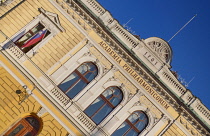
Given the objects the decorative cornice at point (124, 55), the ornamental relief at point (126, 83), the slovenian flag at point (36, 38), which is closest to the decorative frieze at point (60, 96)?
the slovenian flag at point (36, 38)

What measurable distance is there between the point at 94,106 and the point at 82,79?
6.33 ft

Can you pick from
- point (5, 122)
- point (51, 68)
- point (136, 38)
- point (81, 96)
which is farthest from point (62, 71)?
point (136, 38)

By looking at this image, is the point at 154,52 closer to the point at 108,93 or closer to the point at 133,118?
the point at 108,93

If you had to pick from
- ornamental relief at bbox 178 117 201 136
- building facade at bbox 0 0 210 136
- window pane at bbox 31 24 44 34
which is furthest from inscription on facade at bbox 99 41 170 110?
window pane at bbox 31 24 44 34

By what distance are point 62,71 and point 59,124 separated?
11.2ft

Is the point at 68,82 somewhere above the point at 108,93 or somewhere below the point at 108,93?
below

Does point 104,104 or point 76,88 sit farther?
point 104,104

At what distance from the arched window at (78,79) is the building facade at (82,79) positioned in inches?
2.5

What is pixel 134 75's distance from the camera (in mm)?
20953

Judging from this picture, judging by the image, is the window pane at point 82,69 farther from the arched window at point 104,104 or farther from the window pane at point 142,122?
the window pane at point 142,122

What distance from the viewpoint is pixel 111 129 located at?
19172 millimetres

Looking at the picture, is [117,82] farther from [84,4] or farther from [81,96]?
[84,4]

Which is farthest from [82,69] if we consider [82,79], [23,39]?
[23,39]

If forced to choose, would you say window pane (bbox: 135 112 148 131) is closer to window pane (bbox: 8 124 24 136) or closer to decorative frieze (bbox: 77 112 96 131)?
decorative frieze (bbox: 77 112 96 131)
